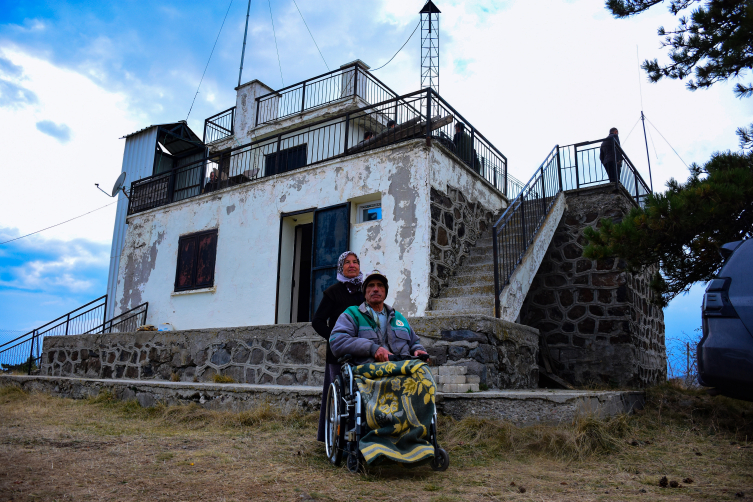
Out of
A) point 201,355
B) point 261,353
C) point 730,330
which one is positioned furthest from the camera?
point 201,355

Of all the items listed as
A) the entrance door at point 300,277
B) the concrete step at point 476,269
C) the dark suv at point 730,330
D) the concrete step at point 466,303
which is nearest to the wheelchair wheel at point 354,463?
the dark suv at point 730,330

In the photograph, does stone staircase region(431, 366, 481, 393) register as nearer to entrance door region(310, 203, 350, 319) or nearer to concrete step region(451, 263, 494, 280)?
concrete step region(451, 263, 494, 280)

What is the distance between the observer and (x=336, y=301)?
4090mm

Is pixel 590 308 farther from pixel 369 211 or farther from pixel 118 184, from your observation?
pixel 118 184

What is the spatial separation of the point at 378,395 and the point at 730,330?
217 centimetres

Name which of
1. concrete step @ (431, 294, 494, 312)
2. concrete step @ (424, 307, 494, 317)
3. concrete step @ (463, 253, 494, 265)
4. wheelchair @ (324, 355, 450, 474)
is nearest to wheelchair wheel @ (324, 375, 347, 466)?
wheelchair @ (324, 355, 450, 474)

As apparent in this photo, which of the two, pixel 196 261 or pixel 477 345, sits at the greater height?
pixel 196 261

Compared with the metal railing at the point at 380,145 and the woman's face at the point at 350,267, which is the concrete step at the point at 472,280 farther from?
the woman's face at the point at 350,267

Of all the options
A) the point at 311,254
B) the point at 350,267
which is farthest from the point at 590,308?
the point at 350,267

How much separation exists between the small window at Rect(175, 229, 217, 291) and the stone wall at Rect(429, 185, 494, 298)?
4.50 meters

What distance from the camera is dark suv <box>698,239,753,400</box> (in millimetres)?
3188

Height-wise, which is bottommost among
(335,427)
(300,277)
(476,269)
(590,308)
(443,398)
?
(335,427)

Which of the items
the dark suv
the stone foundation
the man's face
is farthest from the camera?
the stone foundation

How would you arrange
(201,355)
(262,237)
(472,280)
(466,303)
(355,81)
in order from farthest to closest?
(355,81) < (262,237) < (201,355) < (472,280) < (466,303)
